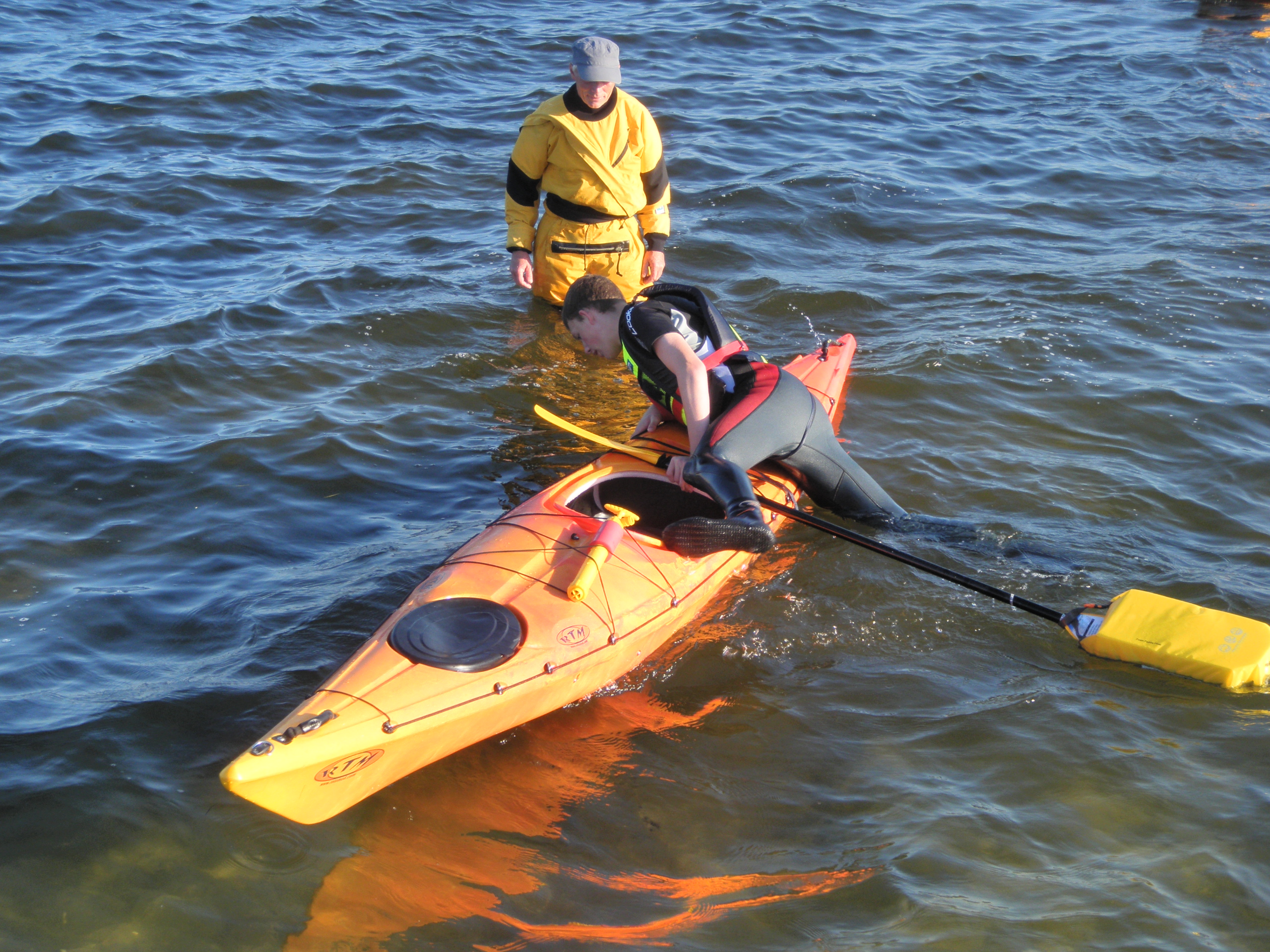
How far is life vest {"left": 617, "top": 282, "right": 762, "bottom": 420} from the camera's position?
13.7ft

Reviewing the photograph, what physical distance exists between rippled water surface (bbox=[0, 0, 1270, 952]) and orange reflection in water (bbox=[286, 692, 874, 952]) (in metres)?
0.01

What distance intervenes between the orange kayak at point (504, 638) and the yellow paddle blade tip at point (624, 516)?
0.05m

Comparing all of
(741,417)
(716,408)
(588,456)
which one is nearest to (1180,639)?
(741,417)

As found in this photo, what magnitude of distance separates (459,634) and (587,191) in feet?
9.76

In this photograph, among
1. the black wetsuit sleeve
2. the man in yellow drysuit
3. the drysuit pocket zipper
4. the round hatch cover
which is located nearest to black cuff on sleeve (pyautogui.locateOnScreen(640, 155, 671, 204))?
the man in yellow drysuit

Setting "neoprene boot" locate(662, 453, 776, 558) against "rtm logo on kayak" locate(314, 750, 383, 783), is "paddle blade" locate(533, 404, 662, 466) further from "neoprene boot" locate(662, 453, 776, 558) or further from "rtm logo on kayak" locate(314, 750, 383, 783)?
"rtm logo on kayak" locate(314, 750, 383, 783)

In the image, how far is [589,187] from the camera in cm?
554

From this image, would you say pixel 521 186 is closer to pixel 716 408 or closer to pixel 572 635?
pixel 716 408

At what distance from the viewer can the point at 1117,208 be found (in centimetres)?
820

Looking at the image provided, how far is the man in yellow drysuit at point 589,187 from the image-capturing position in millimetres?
5410

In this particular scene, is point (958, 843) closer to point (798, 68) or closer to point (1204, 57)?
point (798, 68)

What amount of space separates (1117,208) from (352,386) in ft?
20.2

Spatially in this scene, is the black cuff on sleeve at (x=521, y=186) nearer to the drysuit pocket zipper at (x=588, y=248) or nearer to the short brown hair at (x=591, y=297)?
the drysuit pocket zipper at (x=588, y=248)

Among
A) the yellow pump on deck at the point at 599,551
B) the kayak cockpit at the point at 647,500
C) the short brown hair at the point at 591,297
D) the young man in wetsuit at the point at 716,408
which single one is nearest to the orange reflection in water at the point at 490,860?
the yellow pump on deck at the point at 599,551
